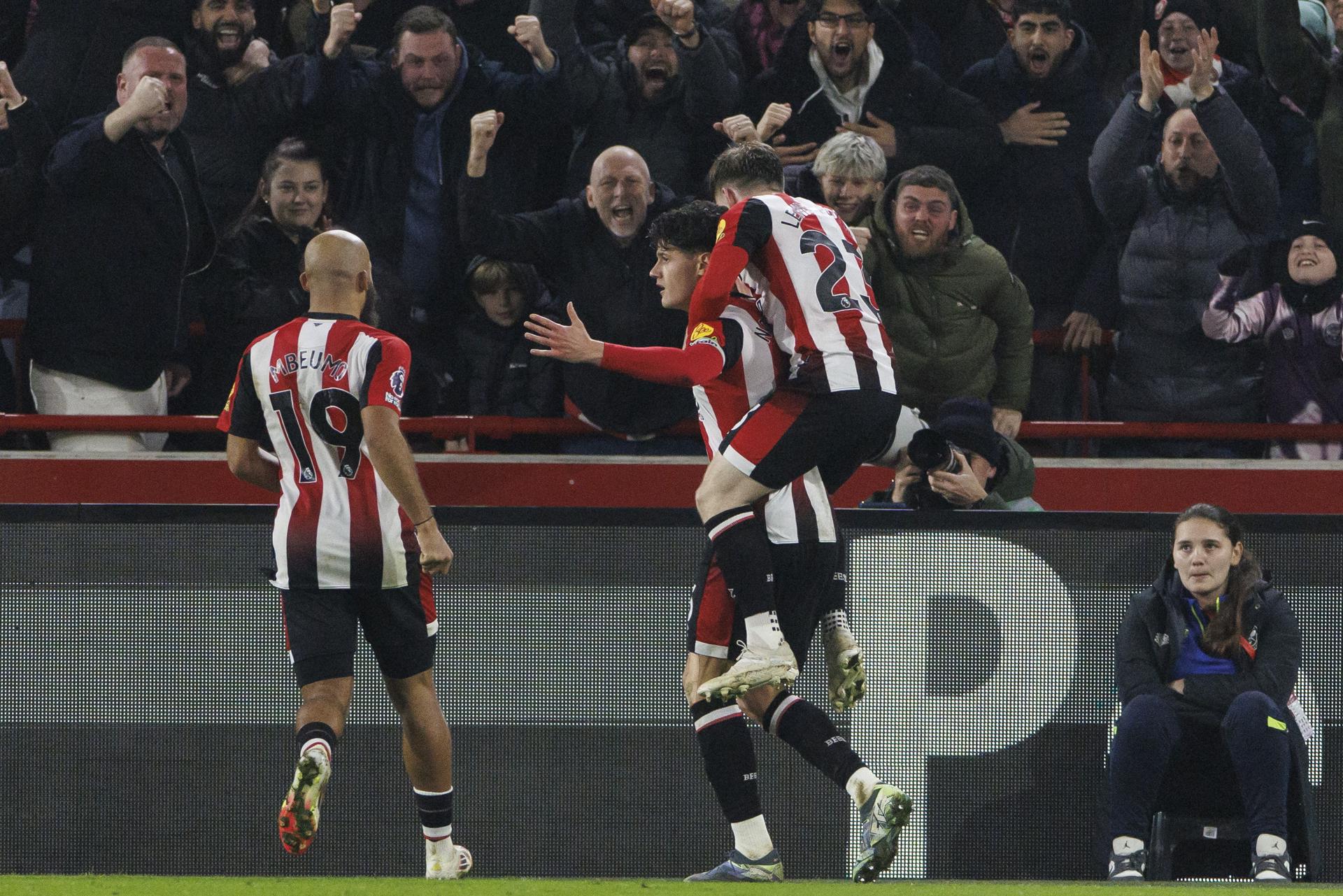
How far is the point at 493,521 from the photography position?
5.15 meters

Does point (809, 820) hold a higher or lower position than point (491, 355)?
lower

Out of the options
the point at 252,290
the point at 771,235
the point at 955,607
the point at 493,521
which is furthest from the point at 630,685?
the point at 252,290

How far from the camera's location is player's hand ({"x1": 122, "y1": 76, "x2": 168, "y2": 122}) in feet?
20.6

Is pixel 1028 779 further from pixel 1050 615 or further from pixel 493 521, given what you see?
pixel 493 521

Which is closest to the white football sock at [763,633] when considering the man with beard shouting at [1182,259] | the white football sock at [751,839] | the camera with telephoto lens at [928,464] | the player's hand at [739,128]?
the white football sock at [751,839]

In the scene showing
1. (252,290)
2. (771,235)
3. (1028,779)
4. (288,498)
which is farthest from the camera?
Answer: (252,290)

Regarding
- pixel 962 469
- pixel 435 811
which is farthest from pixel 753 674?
pixel 962 469

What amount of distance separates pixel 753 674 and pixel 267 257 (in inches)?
135

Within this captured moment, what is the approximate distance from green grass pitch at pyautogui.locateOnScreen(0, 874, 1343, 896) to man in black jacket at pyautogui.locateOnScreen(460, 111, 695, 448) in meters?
2.73

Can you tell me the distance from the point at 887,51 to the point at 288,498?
3.67m

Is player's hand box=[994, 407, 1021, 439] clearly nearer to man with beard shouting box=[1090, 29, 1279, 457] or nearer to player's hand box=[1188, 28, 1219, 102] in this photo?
man with beard shouting box=[1090, 29, 1279, 457]

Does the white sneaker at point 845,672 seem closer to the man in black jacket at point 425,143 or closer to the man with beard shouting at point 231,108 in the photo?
the man in black jacket at point 425,143

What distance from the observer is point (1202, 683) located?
16.4ft

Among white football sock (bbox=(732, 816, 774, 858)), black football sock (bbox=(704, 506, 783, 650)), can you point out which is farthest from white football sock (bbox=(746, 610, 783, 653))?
white football sock (bbox=(732, 816, 774, 858))
